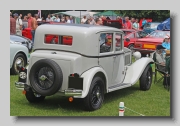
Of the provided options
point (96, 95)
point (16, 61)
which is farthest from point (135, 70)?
point (16, 61)

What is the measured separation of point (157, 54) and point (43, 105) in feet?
12.9

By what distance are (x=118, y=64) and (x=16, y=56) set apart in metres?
3.70

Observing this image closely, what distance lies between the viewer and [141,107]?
8.11 meters

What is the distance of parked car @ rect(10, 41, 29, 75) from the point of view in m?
10.9

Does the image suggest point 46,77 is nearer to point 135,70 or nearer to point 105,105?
point 105,105

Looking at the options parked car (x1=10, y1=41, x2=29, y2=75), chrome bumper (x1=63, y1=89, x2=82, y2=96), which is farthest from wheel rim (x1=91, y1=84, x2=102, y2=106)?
parked car (x1=10, y1=41, x2=29, y2=75)

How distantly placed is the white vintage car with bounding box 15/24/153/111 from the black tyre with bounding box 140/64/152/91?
122cm

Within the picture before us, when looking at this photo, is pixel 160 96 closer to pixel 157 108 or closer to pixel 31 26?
pixel 157 108

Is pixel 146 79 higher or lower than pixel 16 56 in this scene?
lower

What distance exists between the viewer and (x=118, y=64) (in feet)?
28.8

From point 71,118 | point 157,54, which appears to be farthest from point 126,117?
point 157,54

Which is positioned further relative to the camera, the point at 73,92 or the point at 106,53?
the point at 106,53

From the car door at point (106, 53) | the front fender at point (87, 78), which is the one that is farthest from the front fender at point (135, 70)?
the front fender at point (87, 78)

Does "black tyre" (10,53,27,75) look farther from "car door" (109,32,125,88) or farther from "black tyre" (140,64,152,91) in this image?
"black tyre" (140,64,152,91)
